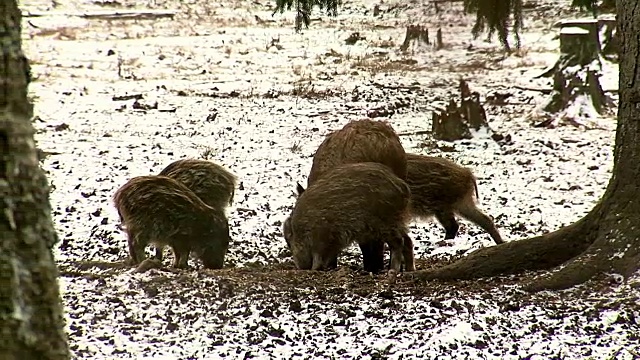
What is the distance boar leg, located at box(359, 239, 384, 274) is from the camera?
6.48 metres

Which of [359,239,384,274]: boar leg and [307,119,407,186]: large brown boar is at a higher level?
[307,119,407,186]: large brown boar

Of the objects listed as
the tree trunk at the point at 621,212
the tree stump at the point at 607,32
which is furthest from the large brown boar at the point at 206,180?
the tree stump at the point at 607,32

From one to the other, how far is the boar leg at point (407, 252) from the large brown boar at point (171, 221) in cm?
136

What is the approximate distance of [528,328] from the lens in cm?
448

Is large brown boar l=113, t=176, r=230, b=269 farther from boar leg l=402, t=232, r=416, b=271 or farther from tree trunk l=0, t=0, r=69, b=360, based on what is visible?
tree trunk l=0, t=0, r=69, b=360

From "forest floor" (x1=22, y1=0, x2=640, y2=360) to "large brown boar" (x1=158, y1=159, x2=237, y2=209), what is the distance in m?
0.53

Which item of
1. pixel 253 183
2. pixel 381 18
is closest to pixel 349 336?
pixel 253 183

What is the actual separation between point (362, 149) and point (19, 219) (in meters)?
4.56

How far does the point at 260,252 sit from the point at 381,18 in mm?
18595

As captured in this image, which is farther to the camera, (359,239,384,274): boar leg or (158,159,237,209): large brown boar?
(158,159,237,209): large brown boar

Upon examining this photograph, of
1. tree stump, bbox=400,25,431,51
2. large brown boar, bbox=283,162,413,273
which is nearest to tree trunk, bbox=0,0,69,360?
large brown boar, bbox=283,162,413,273

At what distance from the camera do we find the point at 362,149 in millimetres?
6723

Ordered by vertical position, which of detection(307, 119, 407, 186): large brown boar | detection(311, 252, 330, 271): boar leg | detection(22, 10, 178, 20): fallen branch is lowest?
detection(311, 252, 330, 271): boar leg

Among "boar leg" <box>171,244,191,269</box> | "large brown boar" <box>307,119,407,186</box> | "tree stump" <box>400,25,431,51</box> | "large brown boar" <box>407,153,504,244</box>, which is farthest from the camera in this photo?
"tree stump" <box>400,25,431,51</box>
